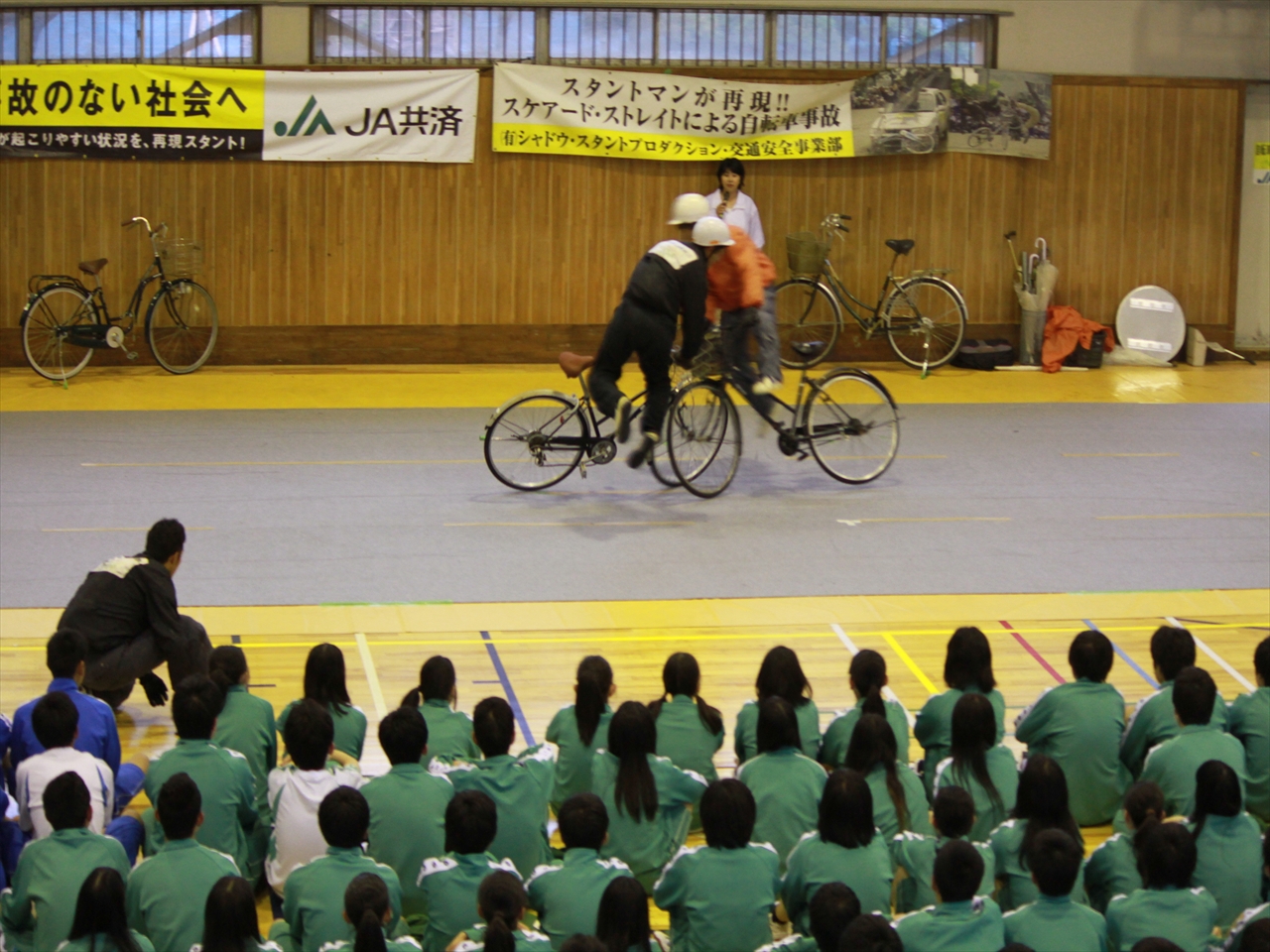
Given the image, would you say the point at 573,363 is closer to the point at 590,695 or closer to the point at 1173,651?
the point at 590,695

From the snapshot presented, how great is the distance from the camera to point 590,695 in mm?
5391

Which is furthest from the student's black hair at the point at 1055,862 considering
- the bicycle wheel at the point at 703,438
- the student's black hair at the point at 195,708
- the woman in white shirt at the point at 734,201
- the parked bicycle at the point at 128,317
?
the parked bicycle at the point at 128,317

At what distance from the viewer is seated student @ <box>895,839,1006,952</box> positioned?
402cm

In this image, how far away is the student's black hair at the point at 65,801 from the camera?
14.4ft

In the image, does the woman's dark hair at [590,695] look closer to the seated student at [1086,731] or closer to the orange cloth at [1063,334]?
the seated student at [1086,731]

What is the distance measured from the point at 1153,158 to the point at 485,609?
10529 millimetres

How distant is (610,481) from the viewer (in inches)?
414

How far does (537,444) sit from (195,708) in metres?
4.87

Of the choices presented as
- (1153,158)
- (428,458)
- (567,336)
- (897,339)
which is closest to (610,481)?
(428,458)

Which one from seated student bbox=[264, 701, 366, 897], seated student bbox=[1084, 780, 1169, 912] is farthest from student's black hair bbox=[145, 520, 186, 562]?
seated student bbox=[1084, 780, 1169, 912]

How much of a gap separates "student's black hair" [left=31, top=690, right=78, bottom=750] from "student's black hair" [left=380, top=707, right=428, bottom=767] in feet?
3.24

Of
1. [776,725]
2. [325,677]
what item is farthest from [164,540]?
[776,725]

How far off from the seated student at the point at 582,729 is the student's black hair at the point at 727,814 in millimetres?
942

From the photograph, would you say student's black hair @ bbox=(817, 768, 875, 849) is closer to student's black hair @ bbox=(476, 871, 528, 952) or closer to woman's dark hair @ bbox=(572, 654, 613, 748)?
student's black hair @ bbox=(476, 871, 528, 952)
